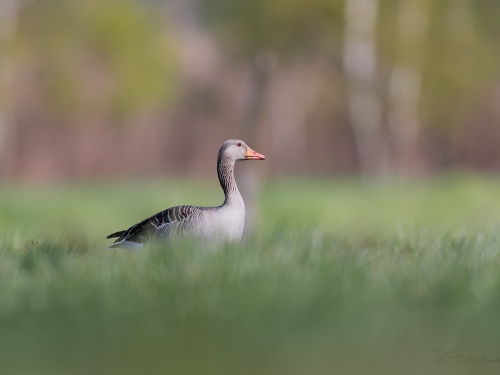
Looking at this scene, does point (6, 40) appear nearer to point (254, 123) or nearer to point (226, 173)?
point (254, 123)

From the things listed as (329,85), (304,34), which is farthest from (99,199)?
(329,85)

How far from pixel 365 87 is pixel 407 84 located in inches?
49.3

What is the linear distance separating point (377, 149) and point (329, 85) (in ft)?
8.23

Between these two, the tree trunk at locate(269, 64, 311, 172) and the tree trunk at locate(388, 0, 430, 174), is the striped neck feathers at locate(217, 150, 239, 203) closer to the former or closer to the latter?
the tree trunk at locate(388, 0, 430, 174)

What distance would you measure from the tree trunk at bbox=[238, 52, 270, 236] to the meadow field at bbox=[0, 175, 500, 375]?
5149 millimetres

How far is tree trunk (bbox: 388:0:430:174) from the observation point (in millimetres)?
16719

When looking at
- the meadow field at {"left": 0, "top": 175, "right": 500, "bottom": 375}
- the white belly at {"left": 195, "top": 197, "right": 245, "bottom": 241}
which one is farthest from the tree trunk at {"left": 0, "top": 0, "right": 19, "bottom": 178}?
the white belly at {"left": 195, "top": 197, "right": 245, "bottom": 241}

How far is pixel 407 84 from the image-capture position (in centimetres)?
2192

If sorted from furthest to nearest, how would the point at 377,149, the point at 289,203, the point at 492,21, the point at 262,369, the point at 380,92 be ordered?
the point at 377,149, the point at 380,92, the point at 492,21, the point at 289,203, the point at 262,369

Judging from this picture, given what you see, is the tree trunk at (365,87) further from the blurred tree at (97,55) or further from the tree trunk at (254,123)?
the blurred tree at (97,55)

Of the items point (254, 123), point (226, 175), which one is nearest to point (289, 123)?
point (254, 123)

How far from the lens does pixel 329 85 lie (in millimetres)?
24312

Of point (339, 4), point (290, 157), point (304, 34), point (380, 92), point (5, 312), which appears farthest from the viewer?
point (290, 157)

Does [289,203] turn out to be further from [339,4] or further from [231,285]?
[231,285]
